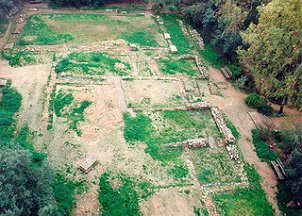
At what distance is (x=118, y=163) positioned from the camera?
23312mm

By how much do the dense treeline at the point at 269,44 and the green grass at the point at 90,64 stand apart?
10128mm

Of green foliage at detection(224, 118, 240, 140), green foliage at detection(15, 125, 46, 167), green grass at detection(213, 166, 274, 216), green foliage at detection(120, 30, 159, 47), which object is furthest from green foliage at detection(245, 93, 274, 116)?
green foliage at detection(15, 125, 46, 167)

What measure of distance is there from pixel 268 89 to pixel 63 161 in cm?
1644

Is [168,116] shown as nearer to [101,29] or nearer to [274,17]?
[274,17]

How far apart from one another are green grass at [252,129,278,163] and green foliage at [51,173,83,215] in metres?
12.5

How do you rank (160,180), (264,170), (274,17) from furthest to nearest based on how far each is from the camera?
(274,17) < (264,170) < (160,180)

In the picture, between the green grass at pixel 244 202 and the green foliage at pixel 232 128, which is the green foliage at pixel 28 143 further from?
the green foliage at pixel 232 128

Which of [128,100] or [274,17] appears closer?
[274,17]

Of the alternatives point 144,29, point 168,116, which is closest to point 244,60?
point 168,116

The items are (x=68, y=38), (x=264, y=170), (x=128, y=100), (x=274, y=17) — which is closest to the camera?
(x=264, y=170)

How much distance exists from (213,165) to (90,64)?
1430 centimetres

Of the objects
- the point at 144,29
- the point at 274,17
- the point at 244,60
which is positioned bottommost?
the point at 144,29

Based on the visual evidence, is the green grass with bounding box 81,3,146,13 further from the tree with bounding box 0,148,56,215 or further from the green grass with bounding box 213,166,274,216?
the green grass with bounding box 213,166,274,216

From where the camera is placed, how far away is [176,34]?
38.7 meters
